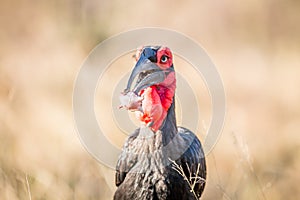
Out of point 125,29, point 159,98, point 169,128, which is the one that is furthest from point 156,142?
point 125,29

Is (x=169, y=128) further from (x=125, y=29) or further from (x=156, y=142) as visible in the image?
(x=125, y=29)

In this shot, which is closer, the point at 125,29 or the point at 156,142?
the point at 156,142

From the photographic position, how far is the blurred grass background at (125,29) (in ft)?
19.6

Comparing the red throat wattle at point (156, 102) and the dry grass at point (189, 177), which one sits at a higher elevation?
the red throat wattle at point (156, 102)

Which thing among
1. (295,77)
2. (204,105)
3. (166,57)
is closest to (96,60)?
(204,105)

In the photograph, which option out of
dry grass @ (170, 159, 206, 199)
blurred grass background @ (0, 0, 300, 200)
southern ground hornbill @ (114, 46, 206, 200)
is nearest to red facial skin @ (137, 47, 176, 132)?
southern ground hornbill @ (114, 46, 206, 200)

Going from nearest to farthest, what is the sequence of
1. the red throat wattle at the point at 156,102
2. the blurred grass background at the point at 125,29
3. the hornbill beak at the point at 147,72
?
the hornbill beak at the point at 147,72
the red throat wattle at the point at 156,102
the blurred grass background at the point at 125,29

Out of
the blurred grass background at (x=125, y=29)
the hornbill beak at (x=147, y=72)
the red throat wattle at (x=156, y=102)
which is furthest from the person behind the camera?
the blurred grass background at (x=125, y=29)

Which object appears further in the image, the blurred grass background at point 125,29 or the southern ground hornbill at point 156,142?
the blurred grass background at point 125,29

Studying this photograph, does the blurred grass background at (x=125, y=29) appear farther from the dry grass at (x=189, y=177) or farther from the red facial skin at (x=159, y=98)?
the red facial skin at (x=159, y=98)

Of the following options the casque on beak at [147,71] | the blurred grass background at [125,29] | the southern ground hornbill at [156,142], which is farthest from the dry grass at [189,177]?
the blurred grass background at [125,29]

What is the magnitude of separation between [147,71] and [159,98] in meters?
0.15

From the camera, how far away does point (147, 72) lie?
4559 millimetres

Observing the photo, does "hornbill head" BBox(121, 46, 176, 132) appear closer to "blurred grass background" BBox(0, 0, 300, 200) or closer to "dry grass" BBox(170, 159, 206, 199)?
"dry grass" BBox(170, 159, 206, 199)
